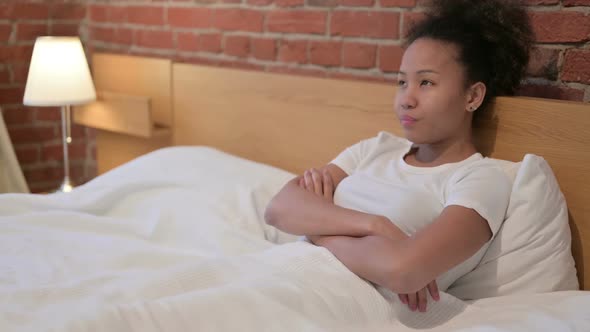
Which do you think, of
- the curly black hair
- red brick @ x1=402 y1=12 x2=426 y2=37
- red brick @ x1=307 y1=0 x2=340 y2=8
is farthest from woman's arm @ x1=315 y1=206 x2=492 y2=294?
red brick @ x1=307 y1=0 x2=340 y2=8

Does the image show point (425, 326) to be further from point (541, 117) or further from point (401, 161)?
point (541, 117)

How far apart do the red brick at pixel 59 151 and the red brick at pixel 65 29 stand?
21.2 inches

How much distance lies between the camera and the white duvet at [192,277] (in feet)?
3.55

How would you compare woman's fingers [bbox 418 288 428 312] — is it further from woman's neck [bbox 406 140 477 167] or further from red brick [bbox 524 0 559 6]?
red brick [bbox 524 0 559 6]

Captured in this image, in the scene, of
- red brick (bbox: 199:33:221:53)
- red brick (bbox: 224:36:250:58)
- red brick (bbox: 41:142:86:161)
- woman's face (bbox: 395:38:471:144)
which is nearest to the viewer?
woman's face (bbox: 395:38:471:144)

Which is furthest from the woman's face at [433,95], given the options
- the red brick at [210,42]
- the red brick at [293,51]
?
the red brick at [210,42]

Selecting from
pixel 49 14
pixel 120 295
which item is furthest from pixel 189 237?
pixel 49 14

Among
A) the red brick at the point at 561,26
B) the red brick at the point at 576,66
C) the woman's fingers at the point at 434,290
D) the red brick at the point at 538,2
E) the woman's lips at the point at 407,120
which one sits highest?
the red brick at the point at 538,2

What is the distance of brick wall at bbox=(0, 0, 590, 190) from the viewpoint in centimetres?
158

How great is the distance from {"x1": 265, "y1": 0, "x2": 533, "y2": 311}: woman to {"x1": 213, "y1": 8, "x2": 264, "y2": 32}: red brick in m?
0.90

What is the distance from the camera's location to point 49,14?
2965mm

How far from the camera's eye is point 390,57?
194cm

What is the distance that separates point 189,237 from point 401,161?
0.59 m

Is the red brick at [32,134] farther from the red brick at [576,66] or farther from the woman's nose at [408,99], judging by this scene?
the red brick at [576,66]
